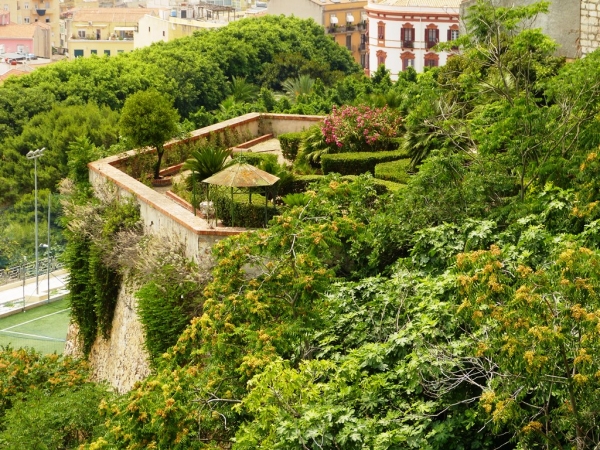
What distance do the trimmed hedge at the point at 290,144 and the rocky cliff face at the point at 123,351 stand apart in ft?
17.6

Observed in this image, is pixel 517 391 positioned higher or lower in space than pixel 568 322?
lower

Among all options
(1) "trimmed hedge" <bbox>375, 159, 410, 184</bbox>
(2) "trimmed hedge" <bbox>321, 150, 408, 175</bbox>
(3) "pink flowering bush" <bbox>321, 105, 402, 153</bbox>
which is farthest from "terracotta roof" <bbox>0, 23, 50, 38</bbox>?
(1) "trimmed hedge" <bbox>375, 159, 410, 184</bbox>

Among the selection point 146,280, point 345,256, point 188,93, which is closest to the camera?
point 345,256

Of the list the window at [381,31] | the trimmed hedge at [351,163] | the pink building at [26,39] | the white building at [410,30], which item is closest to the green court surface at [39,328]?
the trimmed hedge at [351,163]

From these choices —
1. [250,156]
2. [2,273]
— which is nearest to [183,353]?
[250,156]

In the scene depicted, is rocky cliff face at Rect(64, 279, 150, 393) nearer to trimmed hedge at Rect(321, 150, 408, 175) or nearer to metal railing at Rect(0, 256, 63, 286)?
trimmed hedge at Rect(321, 150, 408, 175)

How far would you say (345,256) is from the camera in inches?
714

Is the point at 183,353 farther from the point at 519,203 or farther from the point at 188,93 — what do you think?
the point at 188,93

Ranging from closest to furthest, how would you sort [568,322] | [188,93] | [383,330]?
[568,322]
[383,330]
[188,93]

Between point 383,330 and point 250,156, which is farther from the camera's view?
point 250,156

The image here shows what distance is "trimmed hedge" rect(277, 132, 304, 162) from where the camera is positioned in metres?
25.9

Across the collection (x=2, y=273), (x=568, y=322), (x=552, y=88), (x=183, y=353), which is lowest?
(x=2, y=273)

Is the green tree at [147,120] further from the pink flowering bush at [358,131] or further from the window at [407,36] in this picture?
the window at [407,36]

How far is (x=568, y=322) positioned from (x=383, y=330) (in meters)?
3.90
